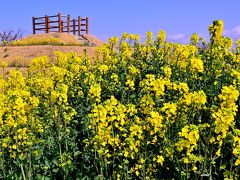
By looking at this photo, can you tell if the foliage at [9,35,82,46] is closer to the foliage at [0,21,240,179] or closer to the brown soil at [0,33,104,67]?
the brown soil at [0,33,104,67]

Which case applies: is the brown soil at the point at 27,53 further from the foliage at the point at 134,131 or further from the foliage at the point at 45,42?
the foliage at the point at 134,131

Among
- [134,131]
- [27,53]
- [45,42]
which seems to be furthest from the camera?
[45,42]

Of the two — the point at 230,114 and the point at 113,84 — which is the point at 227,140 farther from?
the point at 113,84

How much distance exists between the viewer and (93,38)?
120 feet

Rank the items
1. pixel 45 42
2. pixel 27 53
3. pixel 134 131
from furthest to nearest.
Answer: pixel 45 42 → pixel 27 53 → pixel 134 131

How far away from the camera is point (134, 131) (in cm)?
507

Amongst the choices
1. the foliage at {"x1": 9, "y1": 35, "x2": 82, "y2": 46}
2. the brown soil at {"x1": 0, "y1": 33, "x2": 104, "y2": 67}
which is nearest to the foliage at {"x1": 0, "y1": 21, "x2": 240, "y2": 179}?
the brown soil at {"x1": 0, "y1": 33, "x2": 104, "y2": 67}

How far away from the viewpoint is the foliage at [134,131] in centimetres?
501

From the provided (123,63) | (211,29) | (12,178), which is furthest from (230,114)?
(123,63)

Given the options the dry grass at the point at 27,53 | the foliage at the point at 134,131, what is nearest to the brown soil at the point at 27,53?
the dry grass at the point at 27,53

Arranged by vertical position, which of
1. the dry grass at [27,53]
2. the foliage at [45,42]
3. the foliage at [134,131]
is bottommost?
the foliage at [134,131]

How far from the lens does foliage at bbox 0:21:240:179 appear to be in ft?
16.4

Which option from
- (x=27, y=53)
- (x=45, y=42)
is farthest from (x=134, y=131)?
(x=45, y=42)

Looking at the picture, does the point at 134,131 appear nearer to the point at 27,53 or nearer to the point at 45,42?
the point at 27,53
